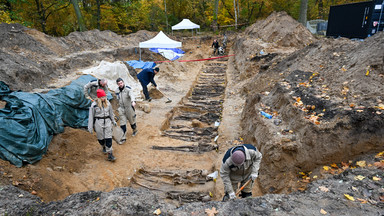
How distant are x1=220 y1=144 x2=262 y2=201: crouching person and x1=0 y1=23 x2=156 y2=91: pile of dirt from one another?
782cm

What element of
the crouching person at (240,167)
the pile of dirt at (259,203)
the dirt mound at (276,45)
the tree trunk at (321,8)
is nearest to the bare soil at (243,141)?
the pile of dirt at (259,203)

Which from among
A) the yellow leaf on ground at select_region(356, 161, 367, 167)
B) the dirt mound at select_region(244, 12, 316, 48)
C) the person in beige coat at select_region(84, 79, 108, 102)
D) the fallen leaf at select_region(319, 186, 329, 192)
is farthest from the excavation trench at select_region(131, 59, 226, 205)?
the dirt mound at select_region(244, 12, 316, 48)

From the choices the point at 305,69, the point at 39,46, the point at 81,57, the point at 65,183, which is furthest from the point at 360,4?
the point at 39,46

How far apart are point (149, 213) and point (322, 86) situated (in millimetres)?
5244

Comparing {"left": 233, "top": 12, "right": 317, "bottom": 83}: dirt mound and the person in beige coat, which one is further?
{"left": 233, "top": 12, "right": 317, "bottom": 83}: dirt mound

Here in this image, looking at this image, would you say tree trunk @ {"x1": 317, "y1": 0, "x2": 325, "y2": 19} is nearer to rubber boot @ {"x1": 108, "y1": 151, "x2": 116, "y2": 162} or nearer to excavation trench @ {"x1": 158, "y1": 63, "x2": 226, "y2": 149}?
excavation trench @ {"x1": 158, "y1": 63, "x2": 226, "y2": 149}

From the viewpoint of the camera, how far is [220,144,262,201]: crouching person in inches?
131

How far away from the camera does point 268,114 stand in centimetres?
592

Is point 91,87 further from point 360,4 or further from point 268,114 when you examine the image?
point 360,4

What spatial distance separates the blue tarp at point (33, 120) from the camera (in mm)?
4277

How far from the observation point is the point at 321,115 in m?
4.54

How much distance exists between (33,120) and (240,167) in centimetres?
447

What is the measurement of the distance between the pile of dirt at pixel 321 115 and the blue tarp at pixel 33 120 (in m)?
4.81

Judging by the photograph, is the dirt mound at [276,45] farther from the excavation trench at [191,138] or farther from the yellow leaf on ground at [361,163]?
the yellow leaf on ground at [361,163]
